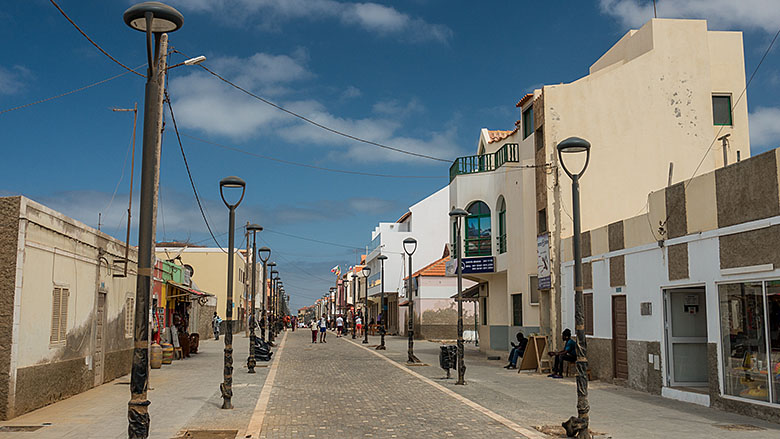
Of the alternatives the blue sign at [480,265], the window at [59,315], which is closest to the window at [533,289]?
the blue sign at [480,265]

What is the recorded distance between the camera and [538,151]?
75.6 ft

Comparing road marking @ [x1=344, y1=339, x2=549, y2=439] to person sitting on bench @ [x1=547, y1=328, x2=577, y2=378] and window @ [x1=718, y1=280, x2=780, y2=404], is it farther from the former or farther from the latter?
window @ [x1=718, y1=280, x2=780, y2=404]

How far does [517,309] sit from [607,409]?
40.7ft

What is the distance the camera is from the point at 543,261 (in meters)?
22.4

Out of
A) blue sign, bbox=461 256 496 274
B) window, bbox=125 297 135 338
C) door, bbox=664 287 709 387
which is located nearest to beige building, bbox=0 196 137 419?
window, bbox=125 297 135 338

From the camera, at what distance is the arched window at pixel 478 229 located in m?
27.8

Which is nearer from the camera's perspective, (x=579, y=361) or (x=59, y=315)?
(x=579, y=361)

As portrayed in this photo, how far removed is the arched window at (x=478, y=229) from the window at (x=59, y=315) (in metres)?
17.2

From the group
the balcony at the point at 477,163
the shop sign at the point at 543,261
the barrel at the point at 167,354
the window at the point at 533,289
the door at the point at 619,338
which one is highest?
the balcony at the point at 477,163

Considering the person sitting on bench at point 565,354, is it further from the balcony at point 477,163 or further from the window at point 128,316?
the window at point 128,316

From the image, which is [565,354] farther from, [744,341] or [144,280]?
[144,280]

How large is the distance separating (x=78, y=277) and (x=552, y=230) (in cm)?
1352

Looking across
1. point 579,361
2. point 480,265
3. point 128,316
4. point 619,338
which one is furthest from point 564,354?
point 128,316

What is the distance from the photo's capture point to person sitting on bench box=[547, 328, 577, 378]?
19.2m
